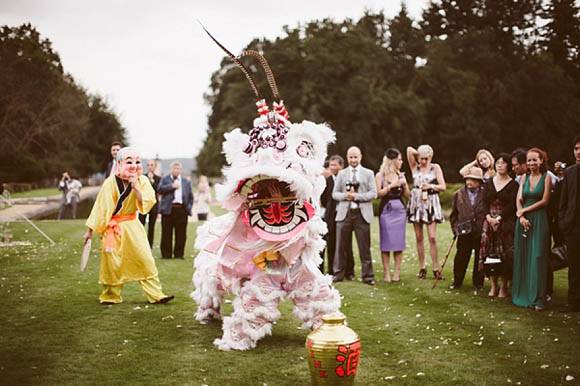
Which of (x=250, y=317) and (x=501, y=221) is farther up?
(x=501, y=221)

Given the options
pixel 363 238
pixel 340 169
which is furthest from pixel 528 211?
pixel 340 169

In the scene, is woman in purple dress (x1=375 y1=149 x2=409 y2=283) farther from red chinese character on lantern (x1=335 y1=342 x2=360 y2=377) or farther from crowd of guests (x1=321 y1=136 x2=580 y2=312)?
red chinese character on lantern (x1=335 y1=342 x2=360 y2=377)

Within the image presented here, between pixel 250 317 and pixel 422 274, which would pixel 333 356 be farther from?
pixel 422 274

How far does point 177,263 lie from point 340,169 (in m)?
4.15

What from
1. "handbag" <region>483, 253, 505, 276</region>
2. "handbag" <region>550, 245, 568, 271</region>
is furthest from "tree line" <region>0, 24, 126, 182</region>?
"handbag" <region>550, 245, 568, 271</region>

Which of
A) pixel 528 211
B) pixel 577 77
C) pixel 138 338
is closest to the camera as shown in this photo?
pixel 138 338

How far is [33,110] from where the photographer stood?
42.4 metres

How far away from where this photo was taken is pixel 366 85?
39.7 m

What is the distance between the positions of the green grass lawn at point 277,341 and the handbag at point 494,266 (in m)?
0.41

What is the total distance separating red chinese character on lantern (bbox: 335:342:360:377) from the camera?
170 inches

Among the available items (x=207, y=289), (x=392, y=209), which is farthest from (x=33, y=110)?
(x=207, y=289)

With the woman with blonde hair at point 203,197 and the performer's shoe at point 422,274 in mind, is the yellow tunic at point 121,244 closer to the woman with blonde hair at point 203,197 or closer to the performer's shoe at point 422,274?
the performer's shoe at point 422,274

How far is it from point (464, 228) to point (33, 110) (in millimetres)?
39824

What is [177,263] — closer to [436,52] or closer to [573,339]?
[573,339]
